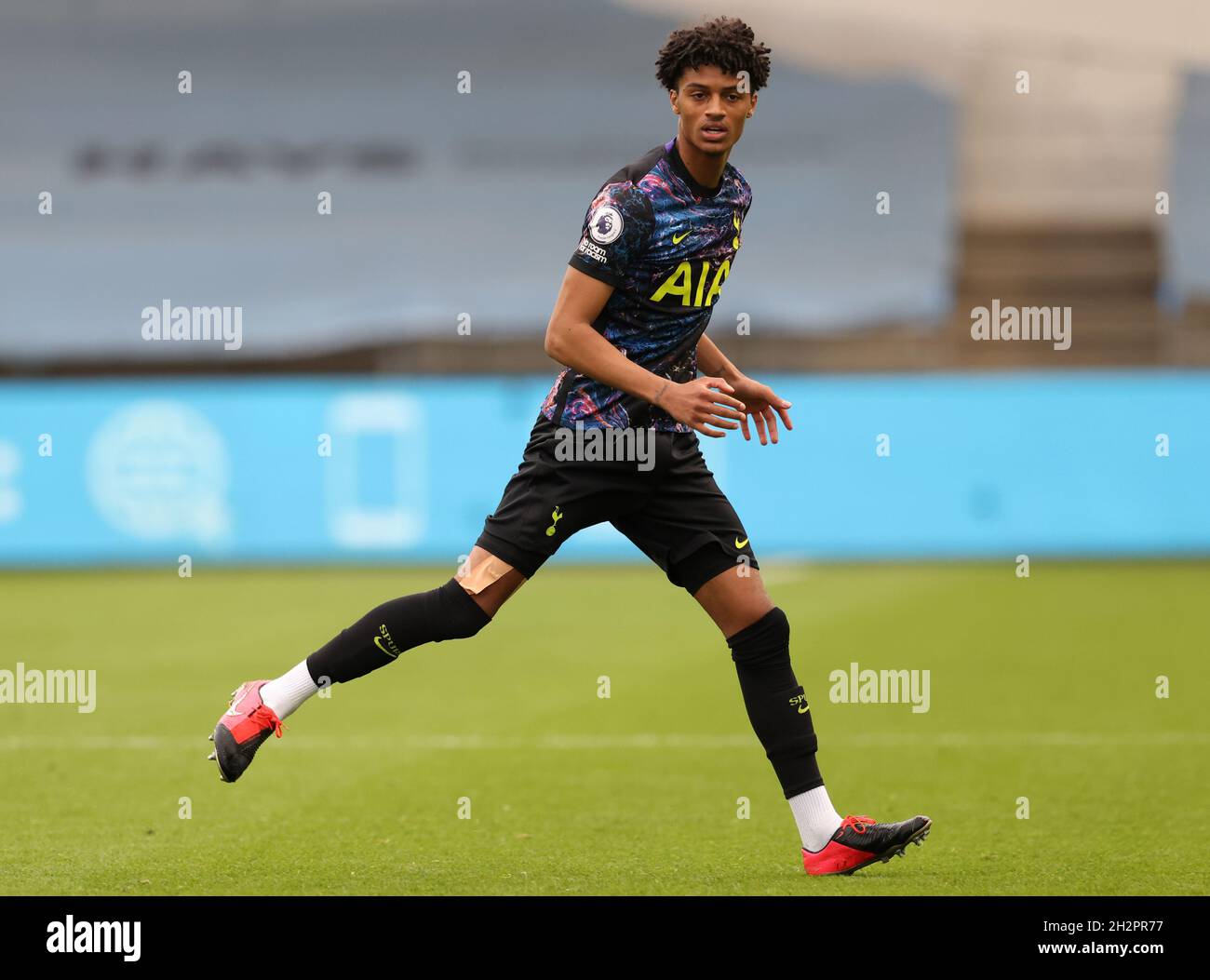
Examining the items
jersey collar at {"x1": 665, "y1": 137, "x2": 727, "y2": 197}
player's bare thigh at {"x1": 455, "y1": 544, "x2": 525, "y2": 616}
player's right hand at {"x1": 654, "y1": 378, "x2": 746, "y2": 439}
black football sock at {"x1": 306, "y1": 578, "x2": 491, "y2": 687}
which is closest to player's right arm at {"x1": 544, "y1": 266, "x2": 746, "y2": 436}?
player's right hand at {"x1": 654, "y1": 378, "x2": 746, "y2": 439}

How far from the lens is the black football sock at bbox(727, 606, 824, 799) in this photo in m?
4.68

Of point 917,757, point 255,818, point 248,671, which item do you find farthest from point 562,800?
point 248,671

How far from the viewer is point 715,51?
4.41 m

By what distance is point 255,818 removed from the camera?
551 centimetres

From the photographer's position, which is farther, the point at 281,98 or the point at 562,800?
the point at 281,98

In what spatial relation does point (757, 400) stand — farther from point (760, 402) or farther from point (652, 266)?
point (652, 266)

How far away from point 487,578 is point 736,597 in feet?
2.16

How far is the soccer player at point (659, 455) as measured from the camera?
4418mm

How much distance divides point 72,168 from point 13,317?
235 centimetres

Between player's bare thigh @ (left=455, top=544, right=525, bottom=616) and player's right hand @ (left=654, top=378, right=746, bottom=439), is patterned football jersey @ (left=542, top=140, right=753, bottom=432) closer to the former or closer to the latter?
player's right hand @ (left=654, top=378, right=746, bottom=439)

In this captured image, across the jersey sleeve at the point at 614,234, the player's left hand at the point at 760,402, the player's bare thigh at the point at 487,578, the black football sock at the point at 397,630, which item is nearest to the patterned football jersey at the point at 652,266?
the jersey sleeve at the point at 614,234

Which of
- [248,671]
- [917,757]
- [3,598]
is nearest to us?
[917,757]

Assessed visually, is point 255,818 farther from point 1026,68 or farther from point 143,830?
point 1026,68

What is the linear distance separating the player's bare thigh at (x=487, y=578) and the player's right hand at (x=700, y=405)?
59cm
